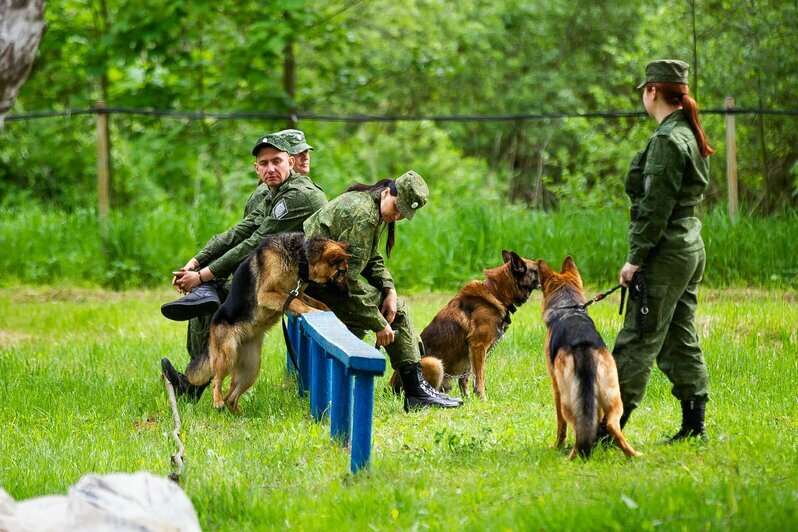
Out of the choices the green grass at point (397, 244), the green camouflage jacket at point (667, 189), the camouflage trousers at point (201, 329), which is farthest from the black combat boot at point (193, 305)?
the green grass at point (397, 244)

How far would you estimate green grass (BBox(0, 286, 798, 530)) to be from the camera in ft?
14.6

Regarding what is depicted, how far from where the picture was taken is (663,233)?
549cm

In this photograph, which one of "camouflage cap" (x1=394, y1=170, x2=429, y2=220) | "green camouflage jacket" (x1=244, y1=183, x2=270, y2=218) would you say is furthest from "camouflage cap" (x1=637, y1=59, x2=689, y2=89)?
"green camouflage jacket" (x1=244, y1=183, x2=270, y2=218)

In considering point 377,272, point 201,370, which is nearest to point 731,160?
point 377,272

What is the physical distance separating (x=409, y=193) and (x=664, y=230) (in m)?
1.88

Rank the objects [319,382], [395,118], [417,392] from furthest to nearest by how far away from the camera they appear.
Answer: [395,118] < [417,392] < [319,382]

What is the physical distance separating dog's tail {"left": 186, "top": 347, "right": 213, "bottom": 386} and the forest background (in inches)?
226

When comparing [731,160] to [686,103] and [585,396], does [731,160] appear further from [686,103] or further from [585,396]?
[585,396]

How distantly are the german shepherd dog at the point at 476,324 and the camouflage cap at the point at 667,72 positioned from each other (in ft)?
7.61

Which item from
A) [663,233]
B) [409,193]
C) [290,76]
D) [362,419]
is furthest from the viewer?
[290,76]

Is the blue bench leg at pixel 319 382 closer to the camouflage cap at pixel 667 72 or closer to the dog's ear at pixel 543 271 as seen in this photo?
the dog's ear at pixel 543 271

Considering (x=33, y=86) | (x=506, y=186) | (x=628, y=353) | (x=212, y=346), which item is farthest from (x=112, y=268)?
(x=506, y=186)

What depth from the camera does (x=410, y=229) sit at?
1334 centimetres

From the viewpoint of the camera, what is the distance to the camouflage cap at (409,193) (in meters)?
6.67
